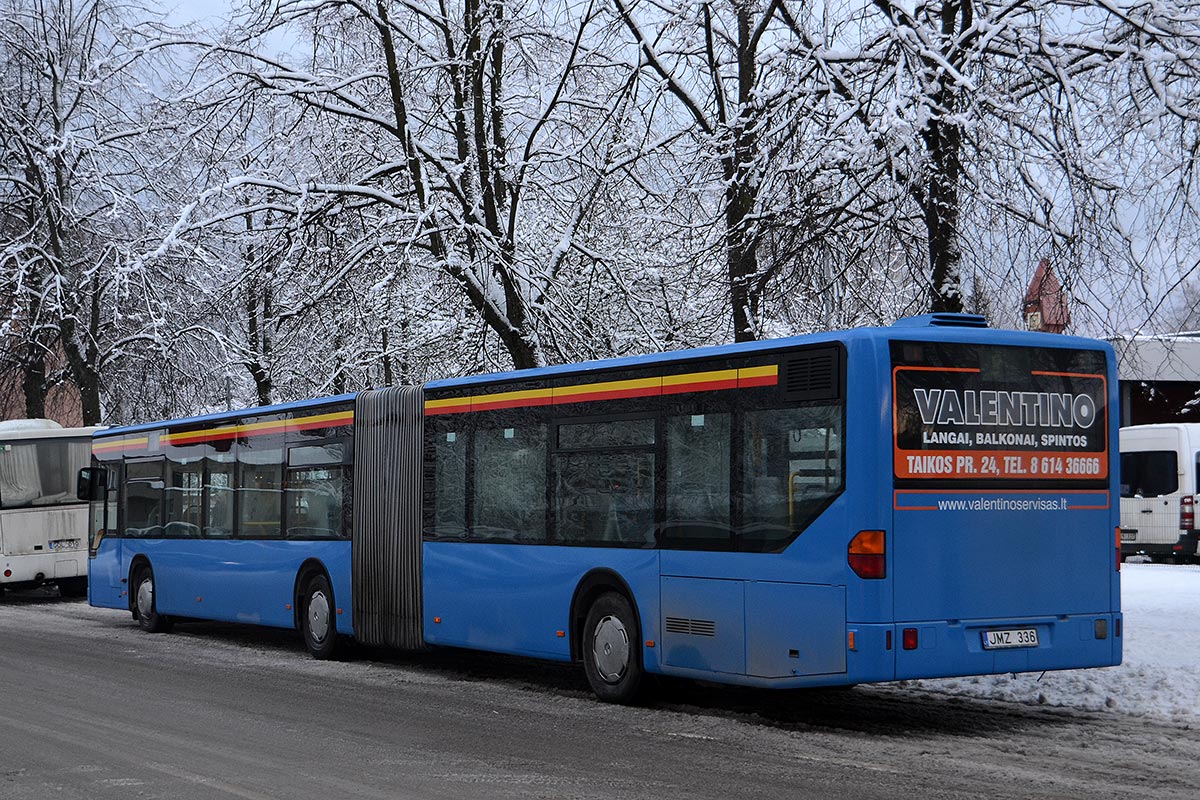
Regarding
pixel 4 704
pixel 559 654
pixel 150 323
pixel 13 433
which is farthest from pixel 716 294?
pixel 150 323

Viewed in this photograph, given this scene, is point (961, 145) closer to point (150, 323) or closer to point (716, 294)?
point (716, 294)

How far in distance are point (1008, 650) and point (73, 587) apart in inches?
860

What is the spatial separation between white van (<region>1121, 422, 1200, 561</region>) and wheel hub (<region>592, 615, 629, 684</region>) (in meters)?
22.6

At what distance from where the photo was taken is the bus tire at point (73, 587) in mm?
27609

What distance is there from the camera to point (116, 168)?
110 ft

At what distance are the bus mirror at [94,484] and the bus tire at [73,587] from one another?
5554 millimetres

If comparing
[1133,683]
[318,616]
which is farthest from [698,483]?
[318,616]

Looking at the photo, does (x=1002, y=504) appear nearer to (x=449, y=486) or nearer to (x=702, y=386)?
(x=702, y=386)

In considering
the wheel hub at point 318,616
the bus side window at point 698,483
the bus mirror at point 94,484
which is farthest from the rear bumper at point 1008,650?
the bus mirror at point 94,484

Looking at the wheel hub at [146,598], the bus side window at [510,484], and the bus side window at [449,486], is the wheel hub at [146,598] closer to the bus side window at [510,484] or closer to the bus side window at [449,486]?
the bus side window at [449,486]

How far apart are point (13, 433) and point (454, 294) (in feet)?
31.1

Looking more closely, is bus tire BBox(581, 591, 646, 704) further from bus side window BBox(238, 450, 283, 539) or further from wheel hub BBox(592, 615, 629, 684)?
bus side window BBox(238, 450, 283, 539)

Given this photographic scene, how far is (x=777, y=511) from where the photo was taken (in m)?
10.9

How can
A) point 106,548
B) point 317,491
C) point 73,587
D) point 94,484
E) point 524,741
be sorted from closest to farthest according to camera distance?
point 524,741, point 317,491, point 94,484, point 106,548, point 73,587
